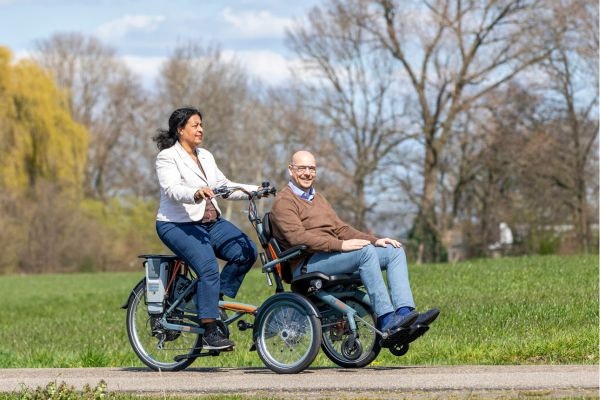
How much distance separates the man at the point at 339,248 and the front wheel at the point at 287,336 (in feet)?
1.02

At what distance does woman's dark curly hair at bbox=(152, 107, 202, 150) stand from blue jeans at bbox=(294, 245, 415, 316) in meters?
1.68

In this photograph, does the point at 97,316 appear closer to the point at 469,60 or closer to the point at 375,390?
the point at 375,390

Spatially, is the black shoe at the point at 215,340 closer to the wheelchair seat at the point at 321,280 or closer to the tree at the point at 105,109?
the wheelchair seat at the point at 321,280

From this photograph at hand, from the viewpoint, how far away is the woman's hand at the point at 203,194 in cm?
948

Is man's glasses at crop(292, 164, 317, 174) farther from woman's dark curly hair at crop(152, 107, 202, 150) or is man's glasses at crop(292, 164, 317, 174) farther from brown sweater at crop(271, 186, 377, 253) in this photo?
woman's dark curly hair at crop(152, 107, 202, 150)

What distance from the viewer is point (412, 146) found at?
188 ft

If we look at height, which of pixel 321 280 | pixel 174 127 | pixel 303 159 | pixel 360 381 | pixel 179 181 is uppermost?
pixel 174 127

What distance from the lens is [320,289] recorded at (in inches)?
372

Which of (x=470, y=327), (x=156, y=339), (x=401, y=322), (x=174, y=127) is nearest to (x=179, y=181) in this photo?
(x=174, y=127)

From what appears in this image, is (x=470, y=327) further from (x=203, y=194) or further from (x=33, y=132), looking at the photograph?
(x=33, y=132)

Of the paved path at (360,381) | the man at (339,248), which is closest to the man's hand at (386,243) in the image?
→ the man at (339,248)

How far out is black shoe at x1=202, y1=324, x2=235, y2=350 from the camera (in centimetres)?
989

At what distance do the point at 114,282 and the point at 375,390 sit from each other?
38.2 metres

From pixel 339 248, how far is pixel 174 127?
72.6 inches
